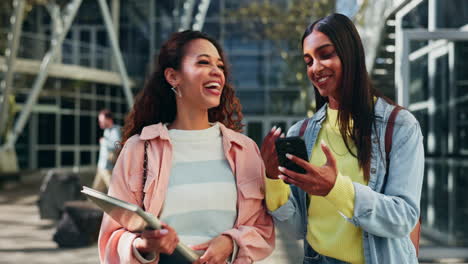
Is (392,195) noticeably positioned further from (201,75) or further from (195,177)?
(201,75)

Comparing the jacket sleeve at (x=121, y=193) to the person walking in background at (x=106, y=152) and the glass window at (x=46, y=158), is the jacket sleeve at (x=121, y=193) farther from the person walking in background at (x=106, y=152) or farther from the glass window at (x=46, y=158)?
the glass window at (x=46, y=158)

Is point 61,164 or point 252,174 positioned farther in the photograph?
point 61,164

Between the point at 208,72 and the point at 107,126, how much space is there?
847 cm

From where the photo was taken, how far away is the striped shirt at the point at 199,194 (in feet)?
6.62

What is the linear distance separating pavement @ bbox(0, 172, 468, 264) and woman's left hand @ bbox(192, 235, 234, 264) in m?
3.30

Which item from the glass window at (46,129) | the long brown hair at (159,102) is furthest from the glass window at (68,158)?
the long brown hair at (159,102)

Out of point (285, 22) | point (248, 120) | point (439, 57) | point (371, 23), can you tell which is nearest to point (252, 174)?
point (371, 23)

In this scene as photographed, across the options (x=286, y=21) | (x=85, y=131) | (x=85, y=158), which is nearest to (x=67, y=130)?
(x=85, y=131)

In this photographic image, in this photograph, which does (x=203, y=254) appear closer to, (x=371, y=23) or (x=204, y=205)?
(x=204, y=205)

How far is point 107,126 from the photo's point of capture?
33.7 feet

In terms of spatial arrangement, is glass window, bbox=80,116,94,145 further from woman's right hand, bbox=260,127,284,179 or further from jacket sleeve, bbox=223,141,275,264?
woman's right hand, bbox=260,127,284,179

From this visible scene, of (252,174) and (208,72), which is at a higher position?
(208,72)

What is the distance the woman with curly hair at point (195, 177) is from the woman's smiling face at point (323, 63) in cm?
36

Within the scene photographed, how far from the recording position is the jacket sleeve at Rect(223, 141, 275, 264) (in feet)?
6.53
